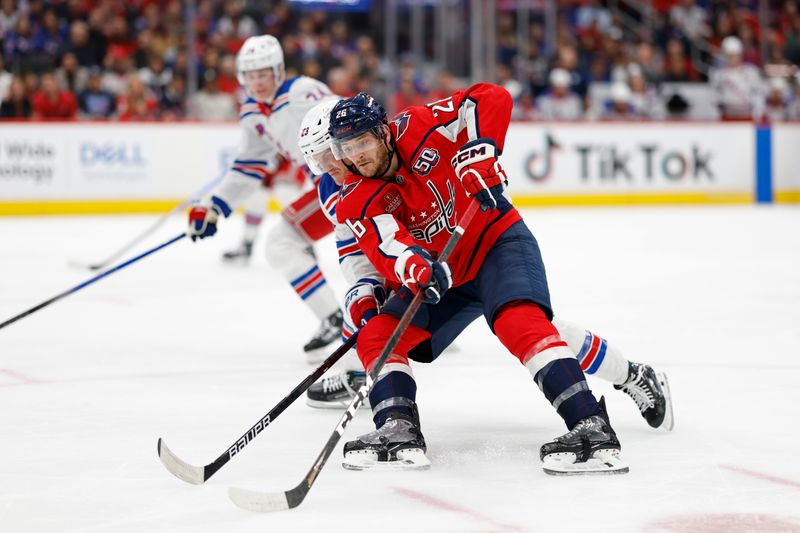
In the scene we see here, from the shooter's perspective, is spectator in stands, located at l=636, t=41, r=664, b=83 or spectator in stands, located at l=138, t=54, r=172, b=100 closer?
spectator in stands, located at l=138, t=54, r=172, b=100

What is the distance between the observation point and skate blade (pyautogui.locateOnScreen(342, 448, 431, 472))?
2809mm

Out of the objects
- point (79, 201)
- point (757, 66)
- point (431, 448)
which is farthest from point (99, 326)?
point (757, 66)

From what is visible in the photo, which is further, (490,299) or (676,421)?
(676,421)

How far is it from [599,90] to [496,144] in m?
10.3

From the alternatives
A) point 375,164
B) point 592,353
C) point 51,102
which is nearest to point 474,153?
point 375,164

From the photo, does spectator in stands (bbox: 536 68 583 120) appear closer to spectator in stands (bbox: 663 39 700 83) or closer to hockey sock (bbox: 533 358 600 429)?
spectator in stands (bbox: 663 39 700 83)

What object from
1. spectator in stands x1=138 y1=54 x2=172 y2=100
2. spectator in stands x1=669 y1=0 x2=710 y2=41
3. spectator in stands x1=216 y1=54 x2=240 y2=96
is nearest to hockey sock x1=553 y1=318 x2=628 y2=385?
spectator in stands x1=138 y1=54 x2=172 y2=100

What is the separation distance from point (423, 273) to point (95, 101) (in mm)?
8840

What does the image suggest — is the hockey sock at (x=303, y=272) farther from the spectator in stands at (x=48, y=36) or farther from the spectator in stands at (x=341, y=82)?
the spectator in stands at (x=48, y=36)

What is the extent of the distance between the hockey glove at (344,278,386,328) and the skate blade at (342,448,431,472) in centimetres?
42

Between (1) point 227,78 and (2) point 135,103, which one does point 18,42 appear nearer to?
(2) point 135,103

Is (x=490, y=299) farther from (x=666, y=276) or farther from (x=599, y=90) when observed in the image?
(x=599, y=90)

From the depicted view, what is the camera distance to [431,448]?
10.0 feet

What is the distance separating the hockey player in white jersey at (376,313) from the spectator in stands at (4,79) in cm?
798
